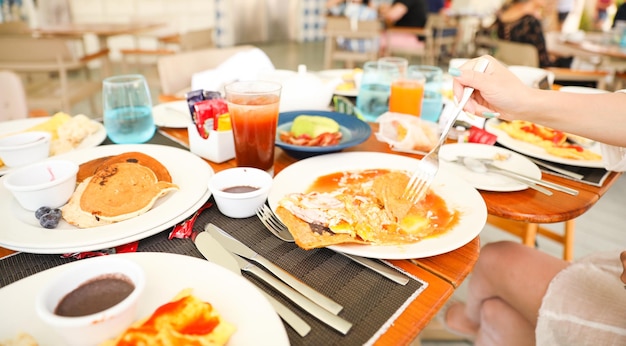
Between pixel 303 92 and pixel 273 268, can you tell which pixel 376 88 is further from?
pixel 273 268

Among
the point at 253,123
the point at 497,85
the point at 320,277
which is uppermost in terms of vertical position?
the point at 497,85

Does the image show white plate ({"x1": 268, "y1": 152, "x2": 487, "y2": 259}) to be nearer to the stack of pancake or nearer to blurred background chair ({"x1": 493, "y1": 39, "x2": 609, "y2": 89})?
the stack of pancake

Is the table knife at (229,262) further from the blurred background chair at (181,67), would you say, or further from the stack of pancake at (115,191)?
the blurred background chair at (181,67)

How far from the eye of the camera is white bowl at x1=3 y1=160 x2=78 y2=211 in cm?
84

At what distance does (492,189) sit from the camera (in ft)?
3.52

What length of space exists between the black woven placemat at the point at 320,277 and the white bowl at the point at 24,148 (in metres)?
0.44

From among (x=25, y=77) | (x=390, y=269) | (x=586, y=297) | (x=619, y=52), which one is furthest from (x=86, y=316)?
(x=25, y=77)

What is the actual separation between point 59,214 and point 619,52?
515 centimetres

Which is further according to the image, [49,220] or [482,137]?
[482,137]

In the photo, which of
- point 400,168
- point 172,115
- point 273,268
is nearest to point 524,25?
point 400,168

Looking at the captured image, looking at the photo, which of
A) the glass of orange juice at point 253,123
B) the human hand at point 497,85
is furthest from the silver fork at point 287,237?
the human hand at point 497,85

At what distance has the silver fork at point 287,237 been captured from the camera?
750 millimetres

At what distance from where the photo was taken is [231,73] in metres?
1.79

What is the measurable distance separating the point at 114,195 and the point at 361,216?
572 millimetres
